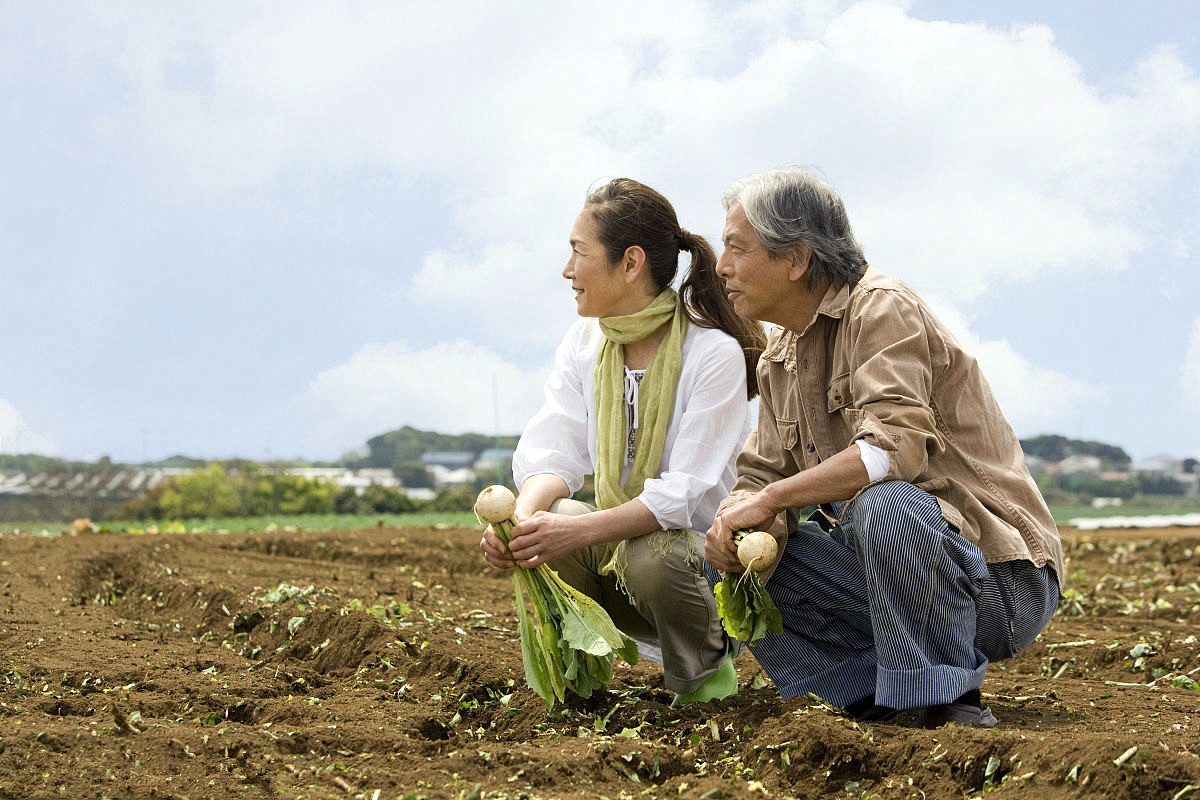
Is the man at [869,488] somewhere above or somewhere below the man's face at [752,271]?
below

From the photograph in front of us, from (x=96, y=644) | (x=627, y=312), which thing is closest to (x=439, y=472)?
(x=96, y=644)

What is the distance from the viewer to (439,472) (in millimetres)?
16750

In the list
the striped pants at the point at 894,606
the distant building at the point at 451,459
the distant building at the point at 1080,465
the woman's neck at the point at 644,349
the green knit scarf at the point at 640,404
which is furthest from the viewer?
the distant building at the point at 1080,465

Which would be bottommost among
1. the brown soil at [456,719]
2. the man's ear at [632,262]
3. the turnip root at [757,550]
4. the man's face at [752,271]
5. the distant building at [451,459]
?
the brown soil at [456,719]

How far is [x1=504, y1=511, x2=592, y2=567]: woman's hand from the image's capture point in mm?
3254

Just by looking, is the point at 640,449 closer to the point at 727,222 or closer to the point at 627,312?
the point at 627,312

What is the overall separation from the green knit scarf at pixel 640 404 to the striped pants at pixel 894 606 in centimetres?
40

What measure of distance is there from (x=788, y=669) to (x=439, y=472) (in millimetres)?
13627

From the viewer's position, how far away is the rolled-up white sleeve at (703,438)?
3.34 meters

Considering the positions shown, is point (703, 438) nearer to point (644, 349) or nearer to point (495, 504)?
point (644, 349)

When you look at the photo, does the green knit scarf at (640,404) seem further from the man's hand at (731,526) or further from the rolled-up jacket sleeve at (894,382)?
the rolled-up jacket sleeve at (894,382)

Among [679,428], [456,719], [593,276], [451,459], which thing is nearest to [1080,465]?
[451,459]

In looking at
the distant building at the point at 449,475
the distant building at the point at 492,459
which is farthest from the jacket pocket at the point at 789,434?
the distant building at the point at 449,475

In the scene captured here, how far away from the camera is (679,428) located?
3582mm
